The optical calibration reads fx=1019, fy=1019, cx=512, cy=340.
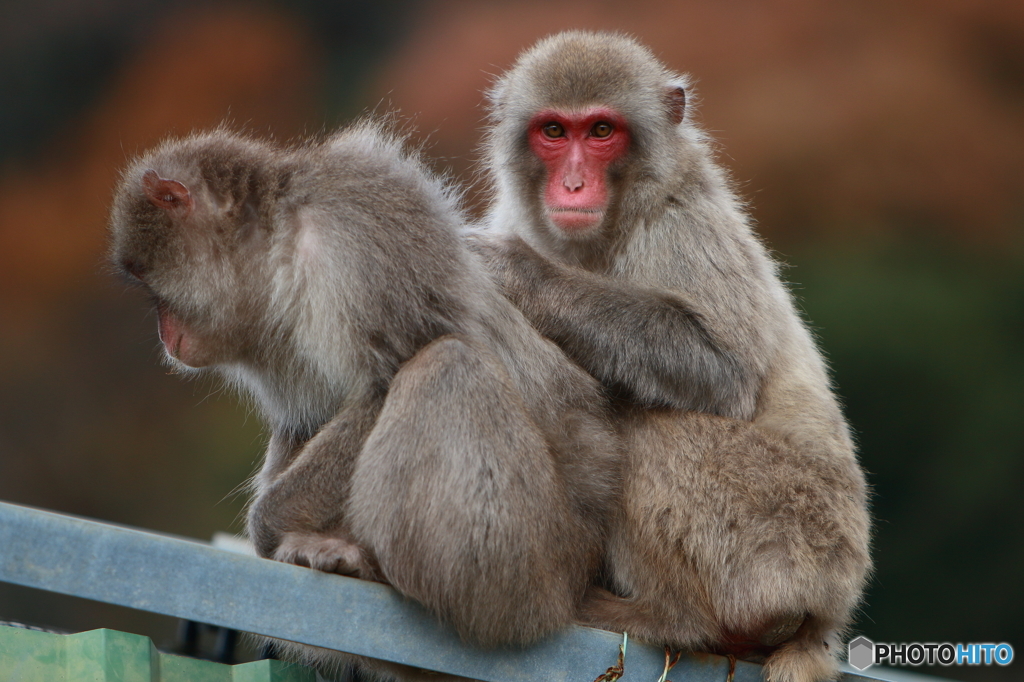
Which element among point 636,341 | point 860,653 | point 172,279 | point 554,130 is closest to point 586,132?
point 554,130

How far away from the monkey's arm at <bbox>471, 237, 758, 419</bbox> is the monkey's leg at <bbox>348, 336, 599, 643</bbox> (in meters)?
0.68

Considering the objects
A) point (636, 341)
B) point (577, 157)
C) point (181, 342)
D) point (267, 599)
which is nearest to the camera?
point (267, 599)

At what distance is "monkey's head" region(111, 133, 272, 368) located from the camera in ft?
10.3

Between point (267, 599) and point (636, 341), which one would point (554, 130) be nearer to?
point (636, 341)

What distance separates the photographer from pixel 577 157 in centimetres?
393

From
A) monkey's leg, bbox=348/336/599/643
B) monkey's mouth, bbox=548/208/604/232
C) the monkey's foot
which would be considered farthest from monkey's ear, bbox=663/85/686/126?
the monkey's foot

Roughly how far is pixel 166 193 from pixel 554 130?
5.23 ft

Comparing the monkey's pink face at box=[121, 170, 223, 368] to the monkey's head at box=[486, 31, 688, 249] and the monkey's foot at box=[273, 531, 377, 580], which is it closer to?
the monkey's foot at box=[273, 531, 377, 580]

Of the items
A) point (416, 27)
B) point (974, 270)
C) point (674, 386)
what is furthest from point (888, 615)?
point (416, 27)

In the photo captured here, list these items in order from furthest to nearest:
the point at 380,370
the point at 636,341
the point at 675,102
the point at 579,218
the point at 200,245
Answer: the point at 675,102 < the point at 579,218 < the point at 636,341 < the point at 200,245 < the point at 380,370

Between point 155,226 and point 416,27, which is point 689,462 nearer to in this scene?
point 155,226

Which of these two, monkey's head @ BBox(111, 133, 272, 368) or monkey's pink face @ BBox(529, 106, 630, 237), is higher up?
monkey's pink face @ BBox(529, 106, 630, 237)

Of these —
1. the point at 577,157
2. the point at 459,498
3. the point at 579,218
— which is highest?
the point at 577,157

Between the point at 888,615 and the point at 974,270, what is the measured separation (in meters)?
2.74
